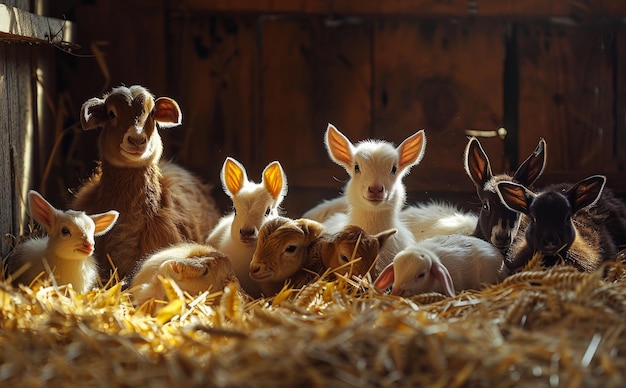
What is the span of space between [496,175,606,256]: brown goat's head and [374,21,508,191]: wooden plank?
6.15 ft

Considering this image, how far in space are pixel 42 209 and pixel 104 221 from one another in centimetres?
35

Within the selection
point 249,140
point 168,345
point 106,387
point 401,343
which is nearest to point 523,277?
point 401,343

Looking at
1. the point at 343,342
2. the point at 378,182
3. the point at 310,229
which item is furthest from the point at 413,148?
the point at 343,342

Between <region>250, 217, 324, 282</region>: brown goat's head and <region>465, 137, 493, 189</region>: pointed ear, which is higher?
<region>465, 137, 493, 189</region>: pointed ear

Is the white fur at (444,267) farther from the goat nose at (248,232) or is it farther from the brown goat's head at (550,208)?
the goat nose at (248,232)

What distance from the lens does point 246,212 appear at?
517 cm

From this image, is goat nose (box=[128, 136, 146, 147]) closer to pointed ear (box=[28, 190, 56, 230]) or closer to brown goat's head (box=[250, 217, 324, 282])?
pointed ear (box=[28, 190, 56, 230])

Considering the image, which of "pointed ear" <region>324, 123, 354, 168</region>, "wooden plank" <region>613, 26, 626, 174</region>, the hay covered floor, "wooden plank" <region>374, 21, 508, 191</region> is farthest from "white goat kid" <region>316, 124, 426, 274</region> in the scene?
"wooden plank" <region>613, 26, 626, 174</region>

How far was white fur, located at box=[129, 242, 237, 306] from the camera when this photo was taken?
14.9ft

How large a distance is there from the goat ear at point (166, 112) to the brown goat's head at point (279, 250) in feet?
3.23

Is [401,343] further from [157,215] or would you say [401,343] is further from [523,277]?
[157,215]

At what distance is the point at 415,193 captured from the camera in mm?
6746

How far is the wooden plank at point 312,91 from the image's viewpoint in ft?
21.6

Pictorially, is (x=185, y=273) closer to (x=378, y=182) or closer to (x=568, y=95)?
(x=378, y=182)
